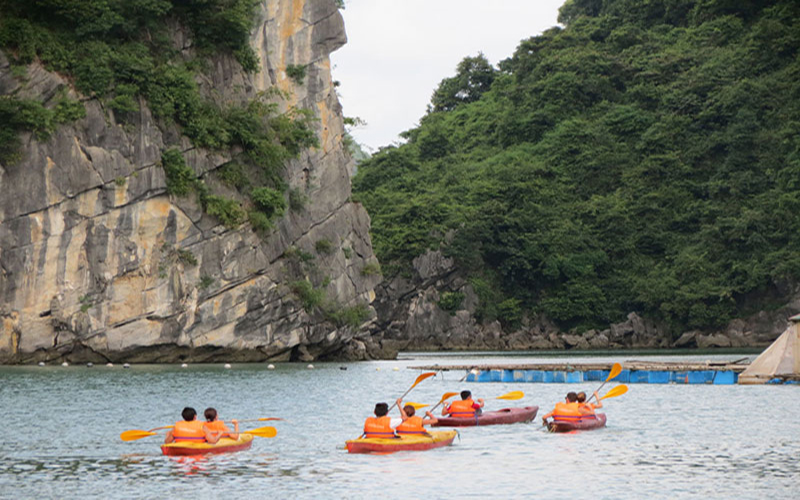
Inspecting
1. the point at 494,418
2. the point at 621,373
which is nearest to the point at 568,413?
the point at 494,418

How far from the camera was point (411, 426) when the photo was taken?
22.0m

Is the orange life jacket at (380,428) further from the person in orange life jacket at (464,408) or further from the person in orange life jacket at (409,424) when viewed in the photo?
the person in orange life jacket at (464,408)

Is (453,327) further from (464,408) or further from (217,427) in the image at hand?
(217,427)

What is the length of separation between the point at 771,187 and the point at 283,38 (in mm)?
46137

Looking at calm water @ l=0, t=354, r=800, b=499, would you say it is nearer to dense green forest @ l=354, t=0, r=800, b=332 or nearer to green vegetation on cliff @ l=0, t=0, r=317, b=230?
green vegetation on cliff @ l=0, t=0, r=317, b=230

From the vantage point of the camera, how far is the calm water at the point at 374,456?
17.8 metres

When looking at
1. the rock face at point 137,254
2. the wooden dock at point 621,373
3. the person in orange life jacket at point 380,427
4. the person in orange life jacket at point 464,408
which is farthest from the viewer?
the rock face at point 137,254

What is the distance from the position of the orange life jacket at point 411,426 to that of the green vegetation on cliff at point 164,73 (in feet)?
103

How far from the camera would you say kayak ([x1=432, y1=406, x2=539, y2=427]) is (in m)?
26.8

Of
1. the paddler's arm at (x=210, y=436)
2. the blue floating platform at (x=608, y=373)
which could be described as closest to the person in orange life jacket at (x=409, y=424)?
the paddler's arm at (x=210, y=436)

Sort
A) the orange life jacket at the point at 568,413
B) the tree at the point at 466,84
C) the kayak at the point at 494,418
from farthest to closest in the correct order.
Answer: the tree at the point at 466,84
the kayak at the point at 494,418
the orange life jacket at the point at 568,413

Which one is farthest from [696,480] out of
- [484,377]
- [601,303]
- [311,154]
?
[601,303]

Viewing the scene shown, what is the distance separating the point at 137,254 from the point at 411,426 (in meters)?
30.9

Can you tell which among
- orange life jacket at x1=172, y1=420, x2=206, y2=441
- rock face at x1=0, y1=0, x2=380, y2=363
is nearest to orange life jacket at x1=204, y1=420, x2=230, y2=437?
orange life jacket at x1=172, y1=420, x2=206, y2=441
